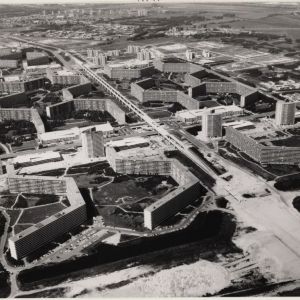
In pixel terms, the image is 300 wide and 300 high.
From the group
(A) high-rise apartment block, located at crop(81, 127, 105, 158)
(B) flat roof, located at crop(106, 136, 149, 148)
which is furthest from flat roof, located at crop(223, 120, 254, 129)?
(A) high-rise apartment block, located at crop(81, 127, 105, 158)

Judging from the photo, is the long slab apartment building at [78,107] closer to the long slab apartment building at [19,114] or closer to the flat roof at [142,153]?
the long slab apartment building at [19,114]

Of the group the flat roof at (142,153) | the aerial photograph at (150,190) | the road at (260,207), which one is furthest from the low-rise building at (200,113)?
the flat roof at (142,153)

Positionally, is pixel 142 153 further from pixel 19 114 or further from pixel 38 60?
pixel 38 60

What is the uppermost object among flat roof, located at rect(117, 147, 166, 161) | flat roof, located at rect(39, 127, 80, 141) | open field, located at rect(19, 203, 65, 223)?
flat roof, located at rect(39, 127, 80, 141)

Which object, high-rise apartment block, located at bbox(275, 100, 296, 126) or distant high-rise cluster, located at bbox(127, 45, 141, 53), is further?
distant high-rise cluster, located at bbox(127, 45, 141, 53)

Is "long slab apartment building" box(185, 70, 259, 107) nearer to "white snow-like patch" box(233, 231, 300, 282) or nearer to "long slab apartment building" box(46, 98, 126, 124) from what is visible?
"long slab apartment building" box(46, 98, 126, 124)

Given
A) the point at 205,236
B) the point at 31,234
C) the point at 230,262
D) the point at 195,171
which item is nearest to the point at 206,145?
the point at 195,171
